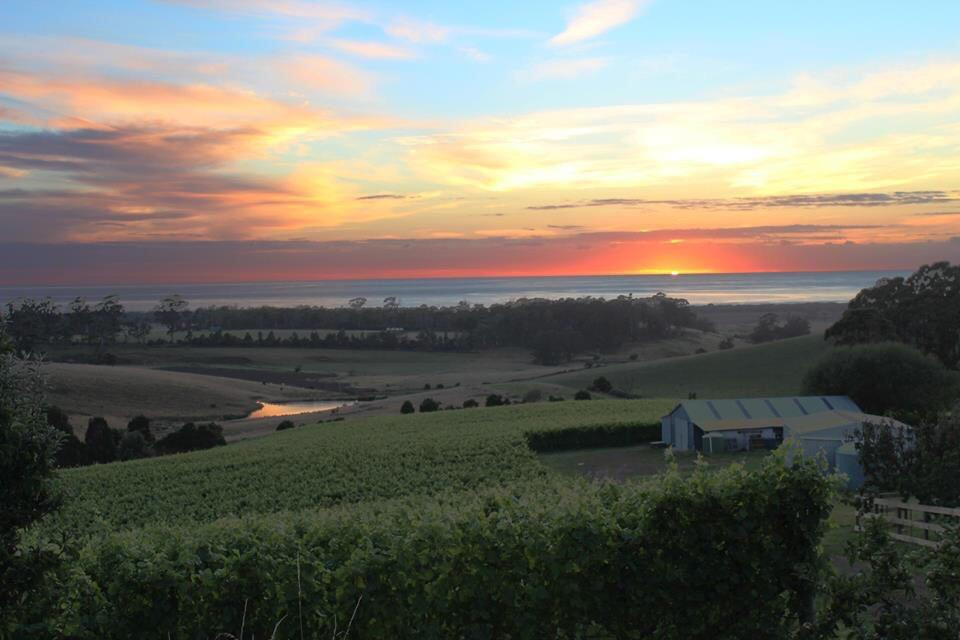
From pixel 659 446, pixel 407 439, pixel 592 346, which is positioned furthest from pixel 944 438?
pixel 592 346

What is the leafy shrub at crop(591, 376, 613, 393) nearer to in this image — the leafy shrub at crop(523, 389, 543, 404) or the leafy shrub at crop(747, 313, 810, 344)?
the leafy shrub at crop(523, 389, 543, 404)

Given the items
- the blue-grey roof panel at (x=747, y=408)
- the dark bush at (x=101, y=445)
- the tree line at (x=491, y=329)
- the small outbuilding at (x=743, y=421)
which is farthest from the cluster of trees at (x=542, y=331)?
the small outbuilding at (x=743, y=421)

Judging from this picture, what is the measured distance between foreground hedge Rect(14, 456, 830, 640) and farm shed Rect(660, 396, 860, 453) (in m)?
26.4

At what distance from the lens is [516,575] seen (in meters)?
7.39

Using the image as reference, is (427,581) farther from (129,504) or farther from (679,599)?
(129,504)

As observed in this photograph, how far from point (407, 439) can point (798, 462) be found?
3372 cm

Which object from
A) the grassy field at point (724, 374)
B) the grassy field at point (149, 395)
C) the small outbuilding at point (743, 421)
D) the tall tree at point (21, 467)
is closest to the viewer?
the tall tree at point (21, 467)

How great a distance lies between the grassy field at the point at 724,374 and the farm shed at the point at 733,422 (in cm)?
2703

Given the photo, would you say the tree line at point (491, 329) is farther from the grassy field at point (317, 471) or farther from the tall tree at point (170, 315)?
the grassy field at point (317, 471)

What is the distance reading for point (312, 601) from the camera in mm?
7453

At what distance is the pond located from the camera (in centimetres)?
7819

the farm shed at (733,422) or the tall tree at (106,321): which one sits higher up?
the tall tree at (106,321)

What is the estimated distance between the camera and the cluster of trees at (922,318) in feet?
178

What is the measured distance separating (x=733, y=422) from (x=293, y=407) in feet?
185
